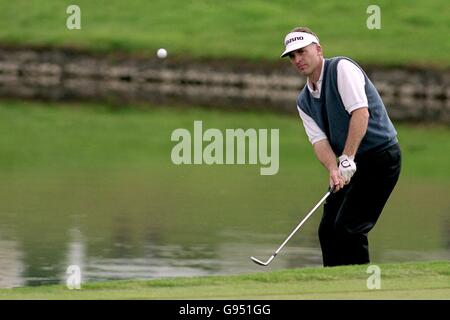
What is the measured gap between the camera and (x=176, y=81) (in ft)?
154

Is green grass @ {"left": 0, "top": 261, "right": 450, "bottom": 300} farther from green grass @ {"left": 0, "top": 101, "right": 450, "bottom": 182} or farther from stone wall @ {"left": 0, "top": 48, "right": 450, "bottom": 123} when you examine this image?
stone wall @ {"left": 0, "top": 48, "right": 450, "bottom": 123}

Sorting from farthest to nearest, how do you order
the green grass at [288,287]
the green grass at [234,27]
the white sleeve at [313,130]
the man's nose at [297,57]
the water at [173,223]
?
the green grass at [234,27]
the water at [173,223]
the white sleeve at [313,130]
the man's nose at [297,57]
the green grass at [288,287]

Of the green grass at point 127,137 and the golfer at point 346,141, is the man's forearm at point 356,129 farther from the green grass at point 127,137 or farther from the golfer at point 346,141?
the green grass at point 127,137

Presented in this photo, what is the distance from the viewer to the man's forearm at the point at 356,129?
1120cm

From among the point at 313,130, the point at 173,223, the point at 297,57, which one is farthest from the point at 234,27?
the point at 297,57

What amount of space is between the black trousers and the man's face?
0.85 m

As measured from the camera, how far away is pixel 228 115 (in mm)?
35625

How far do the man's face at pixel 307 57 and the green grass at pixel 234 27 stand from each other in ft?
118

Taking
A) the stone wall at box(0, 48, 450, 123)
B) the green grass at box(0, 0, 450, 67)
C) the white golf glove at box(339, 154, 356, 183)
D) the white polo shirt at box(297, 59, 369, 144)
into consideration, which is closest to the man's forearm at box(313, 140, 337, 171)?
the white golf glove at box(339, 154, 356, 183)

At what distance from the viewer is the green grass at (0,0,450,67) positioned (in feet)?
164

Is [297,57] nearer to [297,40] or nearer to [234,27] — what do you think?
[297,40]

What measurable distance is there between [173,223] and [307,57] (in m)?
7.30

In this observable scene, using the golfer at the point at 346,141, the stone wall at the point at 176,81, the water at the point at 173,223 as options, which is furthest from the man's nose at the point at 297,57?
the stone wall at the point at 176,81

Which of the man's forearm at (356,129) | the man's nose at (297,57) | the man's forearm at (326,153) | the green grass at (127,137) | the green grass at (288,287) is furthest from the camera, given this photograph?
the green grass at (127,137)
